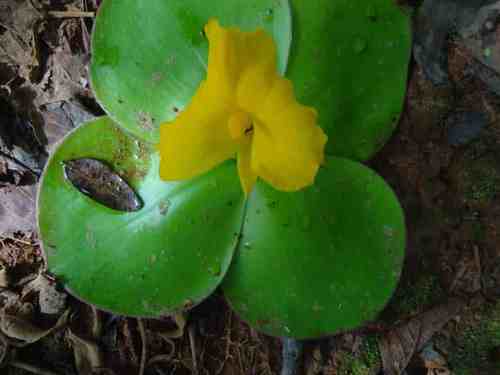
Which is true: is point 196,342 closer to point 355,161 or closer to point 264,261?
point 264,261

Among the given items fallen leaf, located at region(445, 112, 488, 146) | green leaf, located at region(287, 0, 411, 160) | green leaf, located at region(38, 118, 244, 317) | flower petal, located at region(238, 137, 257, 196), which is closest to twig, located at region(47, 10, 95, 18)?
green leaf, located at region(38, 118, 244, 317)

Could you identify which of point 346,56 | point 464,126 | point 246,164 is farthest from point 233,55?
point 464,126

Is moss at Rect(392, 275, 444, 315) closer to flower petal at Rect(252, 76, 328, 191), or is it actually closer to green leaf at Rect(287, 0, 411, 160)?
green leaf at Rect(287, 0, 411, 160)

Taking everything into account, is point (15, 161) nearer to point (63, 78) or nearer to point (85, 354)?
point (63, 78)

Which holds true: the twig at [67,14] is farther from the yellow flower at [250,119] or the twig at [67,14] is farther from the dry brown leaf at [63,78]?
the yellow flower at [250,119]

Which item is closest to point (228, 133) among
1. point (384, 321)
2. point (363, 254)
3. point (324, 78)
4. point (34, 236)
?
point (324, 78)
